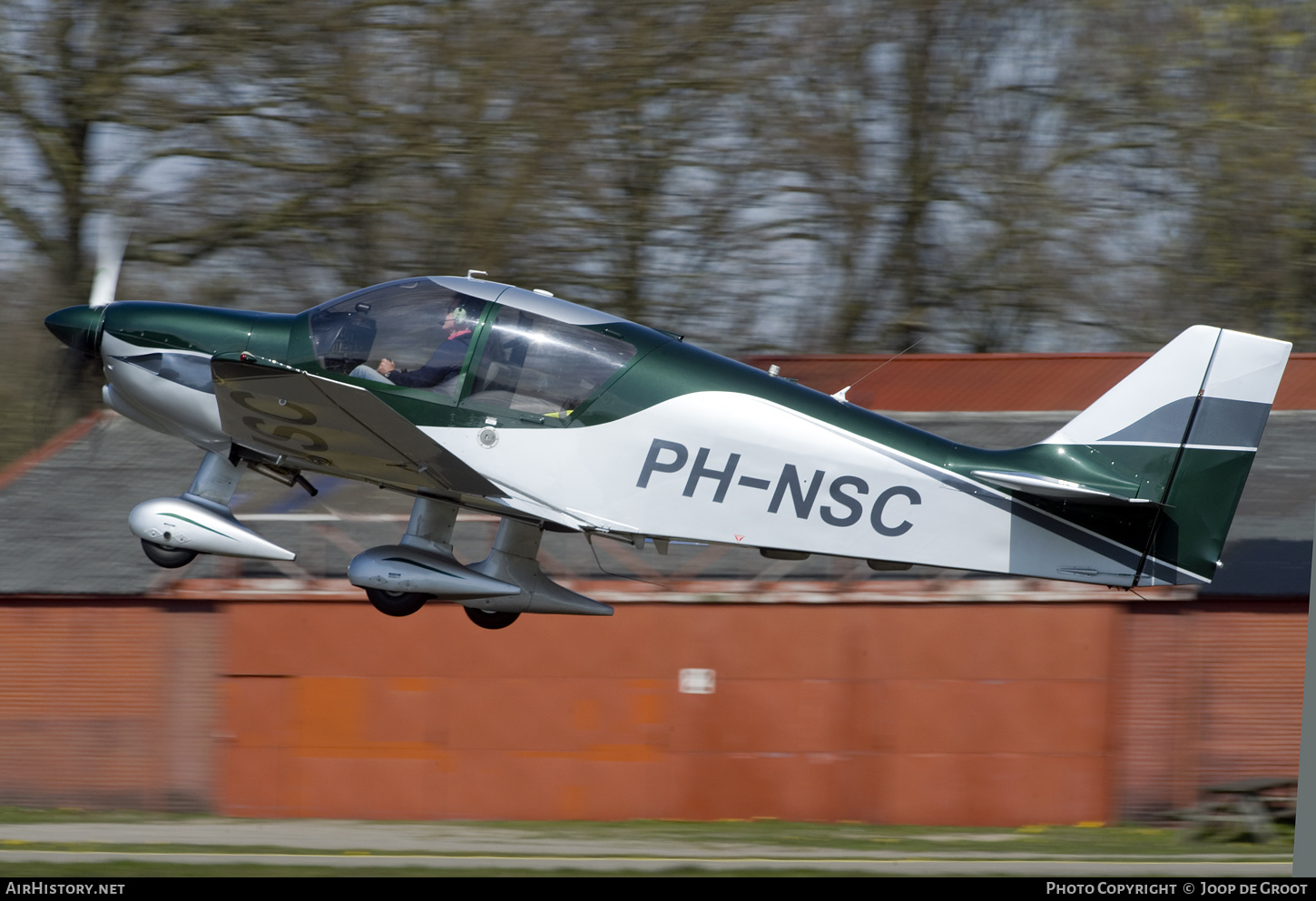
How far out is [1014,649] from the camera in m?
14.9

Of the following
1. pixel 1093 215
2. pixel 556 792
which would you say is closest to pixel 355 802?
pixel 556 792

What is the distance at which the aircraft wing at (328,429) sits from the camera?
8195 millimetres

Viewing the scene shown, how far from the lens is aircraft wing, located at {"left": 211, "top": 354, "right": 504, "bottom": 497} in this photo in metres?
8.20

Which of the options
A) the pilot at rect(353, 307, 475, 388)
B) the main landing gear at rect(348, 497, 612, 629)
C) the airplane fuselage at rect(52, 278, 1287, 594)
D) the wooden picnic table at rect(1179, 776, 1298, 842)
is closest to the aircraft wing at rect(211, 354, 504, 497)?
the airplane fuselage at rect(52, 278, 1287, 594)

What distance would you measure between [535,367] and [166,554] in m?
2.97

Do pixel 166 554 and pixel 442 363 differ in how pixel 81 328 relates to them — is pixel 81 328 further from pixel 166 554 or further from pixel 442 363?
pixel 442 363

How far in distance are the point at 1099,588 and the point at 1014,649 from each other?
3.82ft

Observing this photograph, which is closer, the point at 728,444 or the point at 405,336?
the point at 728,444

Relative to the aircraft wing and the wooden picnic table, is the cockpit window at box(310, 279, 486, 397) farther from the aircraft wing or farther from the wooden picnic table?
the wooden picnic table

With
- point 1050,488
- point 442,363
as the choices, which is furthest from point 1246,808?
point 442,363

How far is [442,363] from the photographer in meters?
8.62

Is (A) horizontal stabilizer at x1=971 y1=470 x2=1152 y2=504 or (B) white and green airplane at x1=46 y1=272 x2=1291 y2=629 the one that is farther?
(B) white and green airplane at x1=46 y1=272 x2=1291 y2=629

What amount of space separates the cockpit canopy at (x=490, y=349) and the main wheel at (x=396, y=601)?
4.99 feet

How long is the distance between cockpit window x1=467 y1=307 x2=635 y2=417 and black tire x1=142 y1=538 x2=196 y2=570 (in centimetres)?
235
